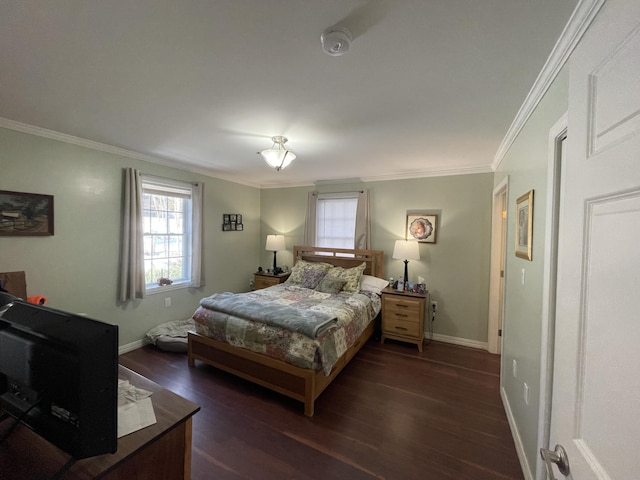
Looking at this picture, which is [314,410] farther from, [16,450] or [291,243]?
[291,243]

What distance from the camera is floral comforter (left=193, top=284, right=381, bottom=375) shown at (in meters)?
2.23

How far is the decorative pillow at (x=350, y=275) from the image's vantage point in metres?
3.73

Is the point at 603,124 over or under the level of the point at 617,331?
over

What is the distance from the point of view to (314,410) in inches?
87.9

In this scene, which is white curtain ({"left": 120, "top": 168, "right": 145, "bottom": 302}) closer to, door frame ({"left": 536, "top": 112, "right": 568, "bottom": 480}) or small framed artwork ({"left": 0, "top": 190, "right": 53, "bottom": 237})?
small framed artwork ({"left": 0, "top": 190, "right": 53, "bottom": 237})

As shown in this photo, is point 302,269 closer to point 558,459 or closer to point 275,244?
point 275,244

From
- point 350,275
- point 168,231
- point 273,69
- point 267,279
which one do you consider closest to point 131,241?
point 168,231

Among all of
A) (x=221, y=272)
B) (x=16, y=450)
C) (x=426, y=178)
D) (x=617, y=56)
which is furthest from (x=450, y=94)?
(x=221, y=272)

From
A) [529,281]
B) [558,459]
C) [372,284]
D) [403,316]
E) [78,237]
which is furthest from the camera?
[372,284]

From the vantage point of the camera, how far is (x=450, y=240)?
12.0 feet

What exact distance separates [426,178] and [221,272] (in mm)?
3646

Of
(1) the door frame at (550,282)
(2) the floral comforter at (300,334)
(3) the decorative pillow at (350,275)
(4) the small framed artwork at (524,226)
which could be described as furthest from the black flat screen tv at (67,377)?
(3) the decorative pillow at (350,275)

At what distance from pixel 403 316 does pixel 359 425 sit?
1.66m

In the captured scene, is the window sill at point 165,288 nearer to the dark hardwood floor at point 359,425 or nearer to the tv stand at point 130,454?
the dark hardwood floor at point 359,425
